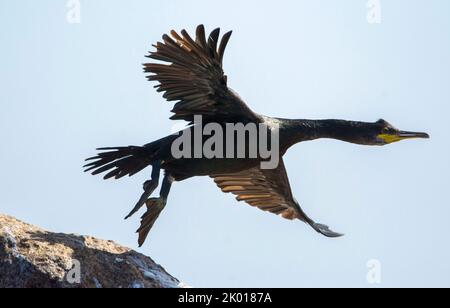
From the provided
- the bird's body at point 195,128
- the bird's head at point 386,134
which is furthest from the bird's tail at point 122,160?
the bird's head at point 386,134

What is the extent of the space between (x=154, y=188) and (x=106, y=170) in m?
0.49

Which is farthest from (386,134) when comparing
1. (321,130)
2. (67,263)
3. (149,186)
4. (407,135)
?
(67,263)

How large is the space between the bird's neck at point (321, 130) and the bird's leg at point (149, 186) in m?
1.18

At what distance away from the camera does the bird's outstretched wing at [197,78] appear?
26.5ft

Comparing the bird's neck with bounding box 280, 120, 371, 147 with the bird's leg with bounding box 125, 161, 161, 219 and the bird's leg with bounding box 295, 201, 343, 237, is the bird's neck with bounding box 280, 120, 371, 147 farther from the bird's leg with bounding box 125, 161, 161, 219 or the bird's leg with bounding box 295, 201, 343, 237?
the bird's leg with bounding box 125, 161, 161, 219

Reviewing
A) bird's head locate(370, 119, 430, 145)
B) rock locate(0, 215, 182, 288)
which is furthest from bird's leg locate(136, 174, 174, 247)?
bird's head locate(370, 119, 430, 145)

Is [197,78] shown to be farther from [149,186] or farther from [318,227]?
[318,227]

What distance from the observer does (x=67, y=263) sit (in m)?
6.84

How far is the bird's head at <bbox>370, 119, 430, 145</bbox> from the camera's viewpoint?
9.24m

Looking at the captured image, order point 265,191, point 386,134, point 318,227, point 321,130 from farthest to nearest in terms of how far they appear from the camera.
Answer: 1. point 265,191
2. point 318,227
3. point 386,134
4. point 321,130

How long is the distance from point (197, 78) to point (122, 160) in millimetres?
971

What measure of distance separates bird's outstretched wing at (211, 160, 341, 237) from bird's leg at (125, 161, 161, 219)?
49.6 inches

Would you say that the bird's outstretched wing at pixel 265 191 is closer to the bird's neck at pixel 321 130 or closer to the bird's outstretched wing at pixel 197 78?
the bird's neck at pixel 321 130
